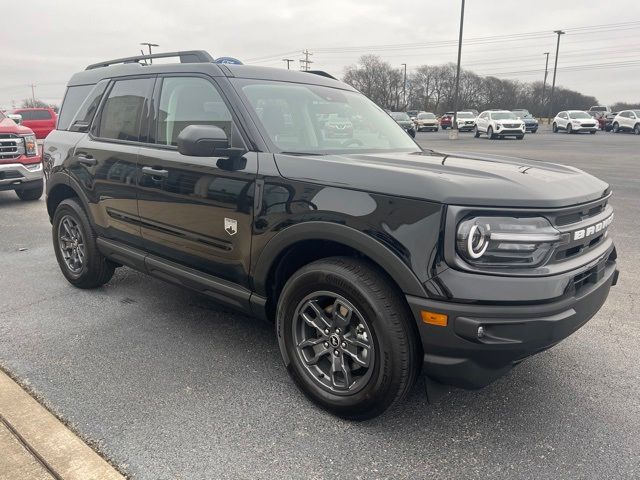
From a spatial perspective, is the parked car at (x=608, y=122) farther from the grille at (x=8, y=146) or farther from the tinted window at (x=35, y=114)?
the grille at (x=8, y=146)

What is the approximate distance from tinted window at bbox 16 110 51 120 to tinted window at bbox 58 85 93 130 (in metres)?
22.3

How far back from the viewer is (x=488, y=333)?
2.17 m

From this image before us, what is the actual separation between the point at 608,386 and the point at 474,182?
166 centimetres

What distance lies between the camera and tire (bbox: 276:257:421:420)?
237 centimetres

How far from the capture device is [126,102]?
3.97m

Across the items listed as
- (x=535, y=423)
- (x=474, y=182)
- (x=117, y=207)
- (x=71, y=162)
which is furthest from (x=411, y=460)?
(x=71, y=162)

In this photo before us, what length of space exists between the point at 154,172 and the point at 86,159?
106 centimetres

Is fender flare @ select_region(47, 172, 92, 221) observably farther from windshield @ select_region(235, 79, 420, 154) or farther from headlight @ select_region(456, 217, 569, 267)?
headlight @ select_region(456, 217, 569, 267)

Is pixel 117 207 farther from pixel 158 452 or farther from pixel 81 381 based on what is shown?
pixel 158 452

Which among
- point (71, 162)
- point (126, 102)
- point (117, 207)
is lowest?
point (117, 207)

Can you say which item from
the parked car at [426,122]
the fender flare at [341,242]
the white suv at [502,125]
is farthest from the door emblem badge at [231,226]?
the parked car at [426,122]

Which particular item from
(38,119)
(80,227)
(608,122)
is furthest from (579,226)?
(608,122)

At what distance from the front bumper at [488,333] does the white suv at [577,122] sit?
38679mm

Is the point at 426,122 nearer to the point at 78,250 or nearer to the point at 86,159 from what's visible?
the point at 78,250
